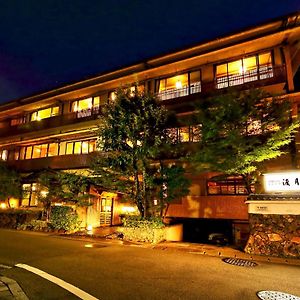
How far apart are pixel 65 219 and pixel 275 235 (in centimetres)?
1223

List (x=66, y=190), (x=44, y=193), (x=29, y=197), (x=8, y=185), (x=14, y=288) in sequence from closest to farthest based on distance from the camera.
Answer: (x=14, y=288) → (x=66, y=190) → (x=44, y=193) → (x=8, y=185) → (x=29, y=197)

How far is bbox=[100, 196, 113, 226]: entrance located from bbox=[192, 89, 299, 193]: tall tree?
10512mm

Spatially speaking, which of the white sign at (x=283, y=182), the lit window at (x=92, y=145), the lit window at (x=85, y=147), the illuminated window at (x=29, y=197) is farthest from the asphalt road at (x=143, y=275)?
the illuminated window at (x=29, y=197)

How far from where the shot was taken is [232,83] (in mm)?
16688

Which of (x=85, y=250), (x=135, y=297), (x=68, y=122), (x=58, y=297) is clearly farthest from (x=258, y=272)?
(x=68, y=122)

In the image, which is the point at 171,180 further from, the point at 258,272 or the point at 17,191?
the point at 17,191

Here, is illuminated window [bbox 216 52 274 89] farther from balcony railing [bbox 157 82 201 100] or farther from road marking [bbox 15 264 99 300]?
road marking [bbox 15 264 99 300]

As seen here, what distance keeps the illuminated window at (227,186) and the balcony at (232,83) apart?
17.7 ft

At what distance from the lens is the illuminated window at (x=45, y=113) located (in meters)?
26.0

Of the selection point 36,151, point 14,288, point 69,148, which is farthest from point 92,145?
point 14,288

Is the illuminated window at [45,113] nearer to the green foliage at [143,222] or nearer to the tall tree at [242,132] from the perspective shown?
the green foliage at [143,222]

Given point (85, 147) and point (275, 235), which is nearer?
point (275, 235)

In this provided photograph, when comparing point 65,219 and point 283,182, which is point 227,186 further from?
point 65,219

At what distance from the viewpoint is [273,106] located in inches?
461
